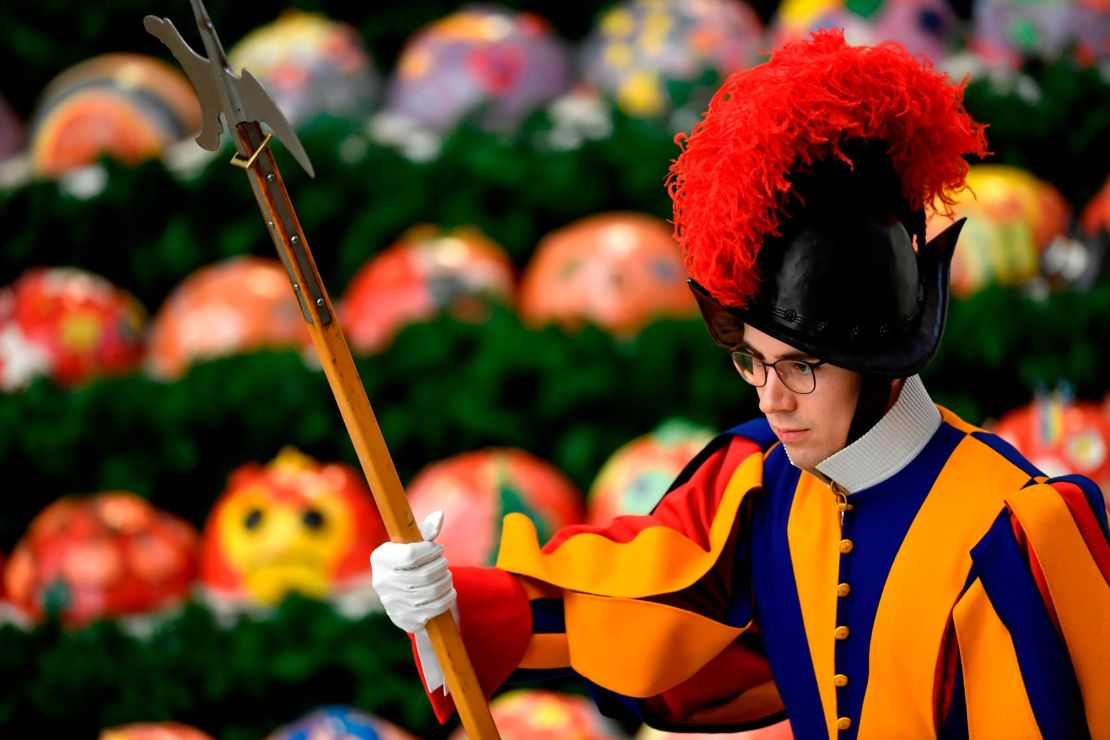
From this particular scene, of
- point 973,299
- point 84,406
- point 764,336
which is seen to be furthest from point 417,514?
point 764,336

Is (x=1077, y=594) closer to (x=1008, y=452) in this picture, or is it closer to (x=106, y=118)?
(x=1008, y=452)

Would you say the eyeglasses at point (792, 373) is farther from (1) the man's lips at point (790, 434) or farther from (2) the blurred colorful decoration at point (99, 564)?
(2) the blurred colorful decoration at point (99, 564)

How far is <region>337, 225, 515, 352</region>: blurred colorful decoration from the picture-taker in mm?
3791

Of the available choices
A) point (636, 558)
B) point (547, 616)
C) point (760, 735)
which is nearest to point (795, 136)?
→ point (636, 558)

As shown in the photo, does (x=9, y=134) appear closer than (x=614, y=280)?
No

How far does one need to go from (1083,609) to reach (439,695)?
76cm

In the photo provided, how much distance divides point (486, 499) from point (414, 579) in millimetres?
1356

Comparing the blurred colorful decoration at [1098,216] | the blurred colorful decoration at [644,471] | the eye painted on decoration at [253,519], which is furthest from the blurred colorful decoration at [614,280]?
the blurred colorful decoration at [1098,216]

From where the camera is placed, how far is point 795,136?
1.78 m

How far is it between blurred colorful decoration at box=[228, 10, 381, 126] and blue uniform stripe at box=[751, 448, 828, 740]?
104 inches

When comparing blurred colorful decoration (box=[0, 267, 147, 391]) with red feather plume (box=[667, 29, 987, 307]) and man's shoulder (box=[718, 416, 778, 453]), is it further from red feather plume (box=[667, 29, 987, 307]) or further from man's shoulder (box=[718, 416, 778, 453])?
red feather plume (box=[667, 29, 987, 307])

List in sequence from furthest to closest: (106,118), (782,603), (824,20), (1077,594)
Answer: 1. (106,118)
2. (824,20)
3. (782,603)
4. (1077,594)

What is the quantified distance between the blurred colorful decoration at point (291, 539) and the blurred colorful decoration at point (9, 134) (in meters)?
1.80

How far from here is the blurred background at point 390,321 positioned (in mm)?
3244
